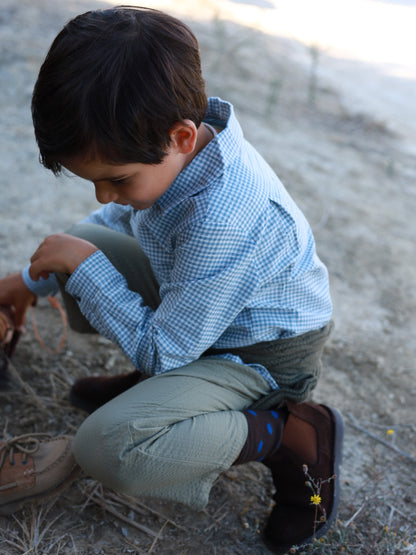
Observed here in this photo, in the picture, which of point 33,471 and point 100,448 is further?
point 33,471

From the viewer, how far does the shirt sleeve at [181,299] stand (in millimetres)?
1402

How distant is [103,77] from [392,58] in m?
5.84

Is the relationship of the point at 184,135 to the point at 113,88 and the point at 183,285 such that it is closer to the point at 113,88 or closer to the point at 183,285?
the point at 113,88

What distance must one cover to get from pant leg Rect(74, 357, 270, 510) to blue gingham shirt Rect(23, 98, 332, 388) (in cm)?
7

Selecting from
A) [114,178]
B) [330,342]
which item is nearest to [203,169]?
[114,178]

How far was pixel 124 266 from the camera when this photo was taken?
184 centimetres

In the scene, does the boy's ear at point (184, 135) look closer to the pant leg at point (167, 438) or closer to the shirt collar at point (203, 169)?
the shirt collar at point (203, 169)

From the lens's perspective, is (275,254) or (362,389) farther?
(362,389)

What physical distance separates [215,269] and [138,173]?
275 millimetres

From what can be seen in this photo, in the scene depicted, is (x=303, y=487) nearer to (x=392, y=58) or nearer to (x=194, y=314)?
(x=194, y=314)

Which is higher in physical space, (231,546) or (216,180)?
(216,180)

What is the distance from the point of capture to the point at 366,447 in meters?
1.90

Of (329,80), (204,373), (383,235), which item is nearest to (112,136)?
(204,373)

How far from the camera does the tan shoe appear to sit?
1.52 meters
